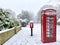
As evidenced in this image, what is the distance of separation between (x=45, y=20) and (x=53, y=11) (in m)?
0.73

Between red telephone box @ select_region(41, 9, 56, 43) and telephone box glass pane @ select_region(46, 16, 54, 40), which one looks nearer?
red telephone box @ select_region(41, 9, 56, 43)

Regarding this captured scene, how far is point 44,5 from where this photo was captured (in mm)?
85062

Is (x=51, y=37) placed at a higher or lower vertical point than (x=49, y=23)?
lower

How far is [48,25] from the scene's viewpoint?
10633 millimetres

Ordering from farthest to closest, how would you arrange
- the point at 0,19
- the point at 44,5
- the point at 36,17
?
the point at 36,17 < the point at 44,5 < the point at 0,19

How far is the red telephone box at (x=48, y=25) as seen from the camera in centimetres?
1031

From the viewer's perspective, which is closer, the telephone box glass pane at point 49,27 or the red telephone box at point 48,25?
the red telephone box at point 48,25

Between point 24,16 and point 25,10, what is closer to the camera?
point 24,16

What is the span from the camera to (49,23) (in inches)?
417

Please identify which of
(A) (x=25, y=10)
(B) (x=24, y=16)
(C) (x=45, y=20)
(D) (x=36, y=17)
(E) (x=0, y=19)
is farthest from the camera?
(D) (x=36, y=17)

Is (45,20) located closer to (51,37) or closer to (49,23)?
(49,23)

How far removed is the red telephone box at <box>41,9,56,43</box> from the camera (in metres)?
10.3

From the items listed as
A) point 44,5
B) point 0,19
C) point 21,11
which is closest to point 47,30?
point 0,19

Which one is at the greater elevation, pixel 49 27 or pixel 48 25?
pixel 48 25
